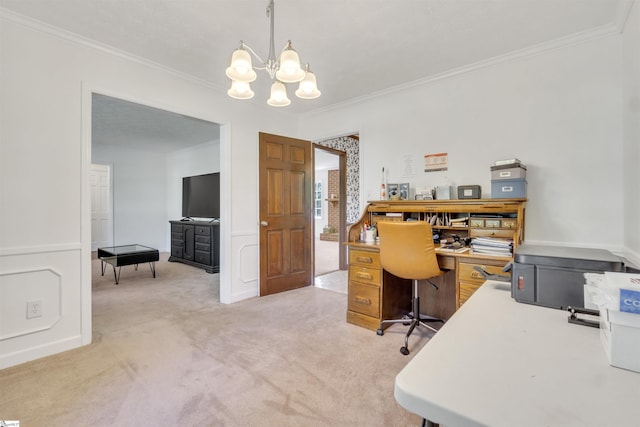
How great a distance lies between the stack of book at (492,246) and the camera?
2213mm

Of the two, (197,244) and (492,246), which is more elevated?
(492,246)

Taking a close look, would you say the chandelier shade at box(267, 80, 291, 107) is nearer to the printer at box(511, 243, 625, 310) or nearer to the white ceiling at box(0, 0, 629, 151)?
the white ceiling at box(0, 0, 629, 151)

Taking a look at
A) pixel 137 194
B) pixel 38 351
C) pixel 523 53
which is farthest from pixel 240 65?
pixel 137 194

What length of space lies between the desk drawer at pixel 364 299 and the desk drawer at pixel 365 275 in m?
0.05

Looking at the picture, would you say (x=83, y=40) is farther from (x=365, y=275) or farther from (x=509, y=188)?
(x=509, y=188)

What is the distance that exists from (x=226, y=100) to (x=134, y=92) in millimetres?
981

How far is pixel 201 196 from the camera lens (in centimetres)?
589

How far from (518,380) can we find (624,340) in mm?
282

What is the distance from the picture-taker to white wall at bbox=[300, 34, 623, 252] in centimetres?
221

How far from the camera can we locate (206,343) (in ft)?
7.94

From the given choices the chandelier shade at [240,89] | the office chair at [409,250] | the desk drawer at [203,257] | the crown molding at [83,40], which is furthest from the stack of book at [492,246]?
the desk drawer at [203,257]

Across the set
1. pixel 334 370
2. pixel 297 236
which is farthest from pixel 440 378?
pixel 297 236

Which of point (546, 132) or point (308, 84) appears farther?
point (546, 132)

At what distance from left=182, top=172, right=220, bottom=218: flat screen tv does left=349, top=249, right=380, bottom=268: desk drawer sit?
3461 millimetres
